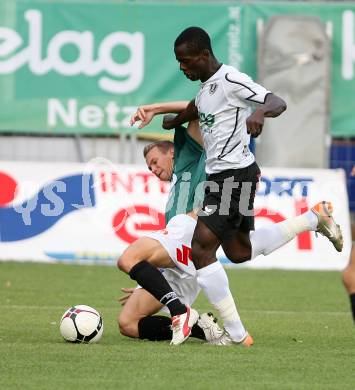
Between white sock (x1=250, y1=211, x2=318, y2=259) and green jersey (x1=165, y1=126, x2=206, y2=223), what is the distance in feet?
1.66

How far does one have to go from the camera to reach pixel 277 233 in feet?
29.2

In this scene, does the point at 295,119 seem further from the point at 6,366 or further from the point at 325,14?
the point at 6,366

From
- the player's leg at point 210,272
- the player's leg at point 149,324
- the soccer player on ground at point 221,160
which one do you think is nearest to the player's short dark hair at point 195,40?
the soccer player on ground at point 221,160

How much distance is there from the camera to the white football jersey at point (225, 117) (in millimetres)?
8297

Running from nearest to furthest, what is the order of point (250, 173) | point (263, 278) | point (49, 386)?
point (49, 386)
point (250, 173)
point (263, 278)

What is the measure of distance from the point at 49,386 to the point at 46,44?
36.9 ft

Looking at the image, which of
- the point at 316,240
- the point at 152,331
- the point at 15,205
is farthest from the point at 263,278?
the point at 152,331

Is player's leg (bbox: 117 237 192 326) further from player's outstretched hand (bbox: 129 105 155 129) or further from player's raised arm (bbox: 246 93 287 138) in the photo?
player's raised arm (bbox: 246 93 287 138)

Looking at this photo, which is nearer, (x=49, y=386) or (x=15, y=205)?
(x=49, y=386)

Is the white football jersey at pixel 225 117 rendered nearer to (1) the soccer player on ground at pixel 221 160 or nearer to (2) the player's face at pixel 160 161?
(1) the soccer player on ground at pixel 221 160

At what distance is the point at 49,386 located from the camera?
6.41m

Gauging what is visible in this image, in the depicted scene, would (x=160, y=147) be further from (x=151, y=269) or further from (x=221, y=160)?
(x=151, y=269)

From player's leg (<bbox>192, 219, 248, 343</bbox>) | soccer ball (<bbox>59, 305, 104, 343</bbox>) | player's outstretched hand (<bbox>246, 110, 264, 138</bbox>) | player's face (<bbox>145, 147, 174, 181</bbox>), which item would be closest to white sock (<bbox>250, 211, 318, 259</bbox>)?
player's leg (<bbox>192, 219, 248, 343</bbox>)

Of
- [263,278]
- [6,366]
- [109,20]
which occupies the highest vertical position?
[109,20]
